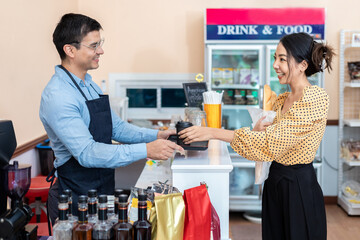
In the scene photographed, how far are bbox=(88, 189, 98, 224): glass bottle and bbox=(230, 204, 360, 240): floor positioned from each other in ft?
9.46

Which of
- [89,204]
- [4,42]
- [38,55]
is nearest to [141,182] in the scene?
[89,204]

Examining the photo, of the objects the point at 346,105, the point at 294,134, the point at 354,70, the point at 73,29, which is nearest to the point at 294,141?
the point at 294,134

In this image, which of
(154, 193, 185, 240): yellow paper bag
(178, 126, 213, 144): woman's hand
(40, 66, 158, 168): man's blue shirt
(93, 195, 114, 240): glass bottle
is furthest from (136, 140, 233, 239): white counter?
(93, 195, 114, 240): glass bottle

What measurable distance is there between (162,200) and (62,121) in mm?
621

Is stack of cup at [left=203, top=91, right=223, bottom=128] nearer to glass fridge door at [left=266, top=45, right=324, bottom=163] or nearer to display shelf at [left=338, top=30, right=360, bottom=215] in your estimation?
glass fridge door at [left=266, top=45, right=324, bottom=163]

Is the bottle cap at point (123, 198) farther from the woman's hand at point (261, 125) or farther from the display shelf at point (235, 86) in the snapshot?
the display shelf at point (235, 86)

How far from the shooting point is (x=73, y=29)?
203 centimetres

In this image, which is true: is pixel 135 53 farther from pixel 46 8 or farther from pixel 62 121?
pixel 62 121

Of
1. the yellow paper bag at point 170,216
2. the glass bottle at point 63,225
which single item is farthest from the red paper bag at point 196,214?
the glass bottle at point 63,225

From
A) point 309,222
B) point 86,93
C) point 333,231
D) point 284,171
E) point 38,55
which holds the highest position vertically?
point 38,55

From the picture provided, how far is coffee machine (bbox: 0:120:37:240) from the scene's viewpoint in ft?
4.54

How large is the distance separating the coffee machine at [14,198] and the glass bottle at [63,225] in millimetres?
132

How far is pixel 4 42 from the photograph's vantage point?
319cm

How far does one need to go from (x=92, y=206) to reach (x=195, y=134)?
0.85 metres
